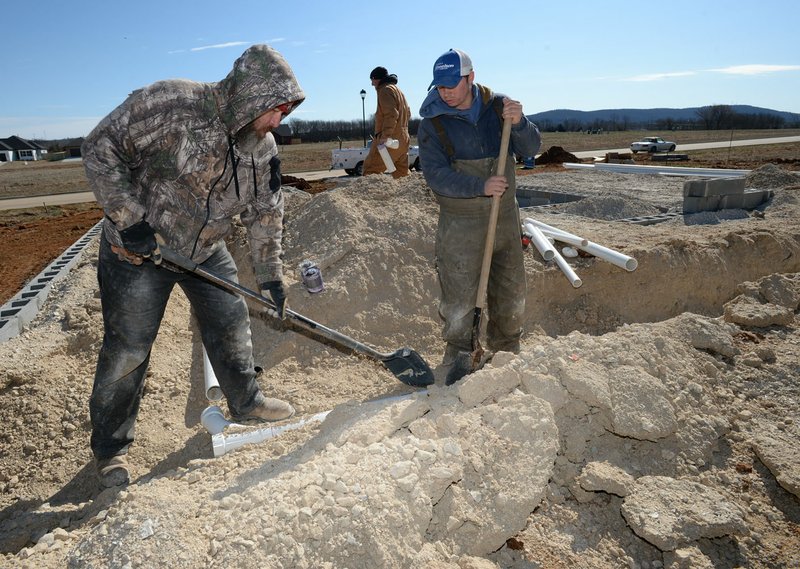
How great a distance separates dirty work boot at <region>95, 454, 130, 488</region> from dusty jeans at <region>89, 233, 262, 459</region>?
3cm

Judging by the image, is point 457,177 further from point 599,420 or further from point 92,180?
point 92,180

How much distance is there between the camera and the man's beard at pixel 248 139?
103 inches

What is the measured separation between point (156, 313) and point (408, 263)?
273cm

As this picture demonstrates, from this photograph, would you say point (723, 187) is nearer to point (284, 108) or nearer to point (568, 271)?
point (568, 271)

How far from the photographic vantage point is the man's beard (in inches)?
103

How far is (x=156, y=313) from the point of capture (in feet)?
9.14

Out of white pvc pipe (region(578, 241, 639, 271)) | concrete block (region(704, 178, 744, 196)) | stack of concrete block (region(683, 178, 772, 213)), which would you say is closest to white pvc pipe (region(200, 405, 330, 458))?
white pvc pipe (region(578, 241, 639, 271))

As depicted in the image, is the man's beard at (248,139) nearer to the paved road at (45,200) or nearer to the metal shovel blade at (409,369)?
the metal shovel blade at (409,369)

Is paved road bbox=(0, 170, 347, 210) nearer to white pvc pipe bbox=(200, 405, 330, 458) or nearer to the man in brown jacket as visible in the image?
the man in brown jacket

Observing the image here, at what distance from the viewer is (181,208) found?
267cm

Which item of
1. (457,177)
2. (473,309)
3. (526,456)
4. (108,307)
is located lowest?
(526,456)

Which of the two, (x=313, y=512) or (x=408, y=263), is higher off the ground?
(x=408, y=263)

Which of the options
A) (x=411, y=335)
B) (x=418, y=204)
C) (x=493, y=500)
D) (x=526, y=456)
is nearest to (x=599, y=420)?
(x=526, y=456)

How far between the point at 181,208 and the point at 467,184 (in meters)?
1.49
